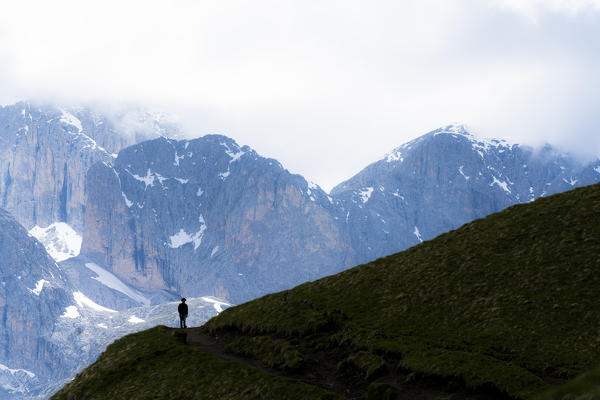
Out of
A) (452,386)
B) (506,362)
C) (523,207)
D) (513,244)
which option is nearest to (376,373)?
(452,386)

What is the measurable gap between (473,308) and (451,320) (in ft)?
7.43

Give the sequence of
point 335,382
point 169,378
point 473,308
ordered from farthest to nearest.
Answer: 1. point 473,308
2. point 169,378
3. point 335,382

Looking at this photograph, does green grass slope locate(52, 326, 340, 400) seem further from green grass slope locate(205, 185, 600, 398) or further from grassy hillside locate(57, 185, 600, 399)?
green grass slope locate(205, 185, 600, 398)

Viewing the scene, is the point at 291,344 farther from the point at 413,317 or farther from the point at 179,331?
the point at 179,331

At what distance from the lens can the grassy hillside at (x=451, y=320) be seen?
33156mm

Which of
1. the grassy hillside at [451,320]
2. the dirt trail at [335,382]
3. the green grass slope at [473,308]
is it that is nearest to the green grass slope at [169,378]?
the grassy hillside at [451,320]

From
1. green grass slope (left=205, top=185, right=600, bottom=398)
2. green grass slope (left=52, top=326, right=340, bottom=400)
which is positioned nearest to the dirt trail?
green grass slope (left=205, top=185, right=600, bottom=398)

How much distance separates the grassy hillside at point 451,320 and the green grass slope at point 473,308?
0.11m

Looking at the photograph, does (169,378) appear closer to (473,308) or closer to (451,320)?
(451,320)

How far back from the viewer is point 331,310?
160 feet

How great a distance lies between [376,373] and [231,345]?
16224mm

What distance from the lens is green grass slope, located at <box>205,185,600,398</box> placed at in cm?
3375

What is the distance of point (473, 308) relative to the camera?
4269 centimetres

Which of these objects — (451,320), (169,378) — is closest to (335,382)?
(451,320)
